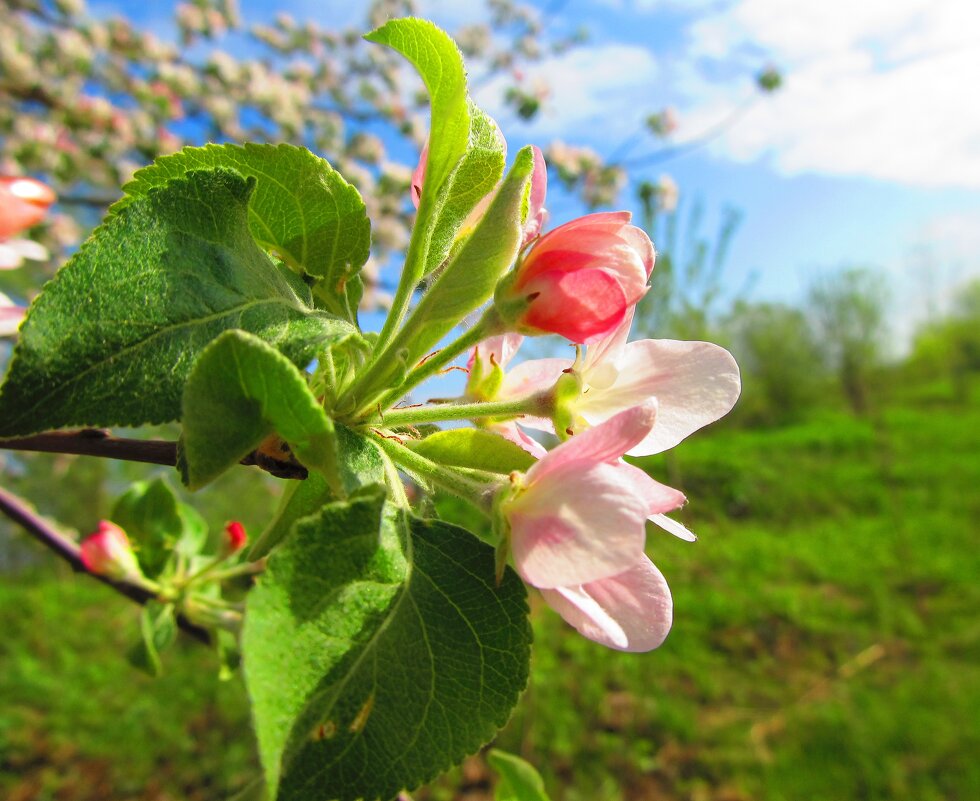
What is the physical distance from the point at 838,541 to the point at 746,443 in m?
3.16

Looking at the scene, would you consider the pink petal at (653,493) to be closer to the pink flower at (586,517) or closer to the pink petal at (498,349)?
the pink flower at (586,517)

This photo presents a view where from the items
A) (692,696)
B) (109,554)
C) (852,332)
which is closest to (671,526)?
(109,554)

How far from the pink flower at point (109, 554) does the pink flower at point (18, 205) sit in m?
0.37

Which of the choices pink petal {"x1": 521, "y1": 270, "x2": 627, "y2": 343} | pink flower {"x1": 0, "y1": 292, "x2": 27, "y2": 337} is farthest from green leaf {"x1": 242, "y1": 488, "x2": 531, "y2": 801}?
pink flower {"x1": 0, "y1": 292, "x2": 27, "y2": 337}

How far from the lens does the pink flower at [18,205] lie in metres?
0.62

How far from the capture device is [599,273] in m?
0.40

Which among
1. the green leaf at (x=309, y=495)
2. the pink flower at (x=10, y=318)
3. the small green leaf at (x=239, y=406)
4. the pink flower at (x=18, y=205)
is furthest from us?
the pink flower at (x=18, y=205)

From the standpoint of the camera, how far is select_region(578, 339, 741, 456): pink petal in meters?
0.47

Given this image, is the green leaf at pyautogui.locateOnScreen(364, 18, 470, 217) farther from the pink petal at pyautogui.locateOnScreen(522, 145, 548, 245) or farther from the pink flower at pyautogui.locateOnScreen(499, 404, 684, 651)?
the pink flower at pyautogui.locateOnScreen(499, 404, 684, 651)

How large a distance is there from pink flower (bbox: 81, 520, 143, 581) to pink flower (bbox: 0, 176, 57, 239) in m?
0.37

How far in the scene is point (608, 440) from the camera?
351mm

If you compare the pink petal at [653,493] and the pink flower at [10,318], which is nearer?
the pink petal at [653,493]

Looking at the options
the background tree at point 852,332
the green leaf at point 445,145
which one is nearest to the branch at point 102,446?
the green leaf at point 445,145

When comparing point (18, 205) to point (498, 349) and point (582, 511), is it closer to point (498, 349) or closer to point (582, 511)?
point (498, 349)
